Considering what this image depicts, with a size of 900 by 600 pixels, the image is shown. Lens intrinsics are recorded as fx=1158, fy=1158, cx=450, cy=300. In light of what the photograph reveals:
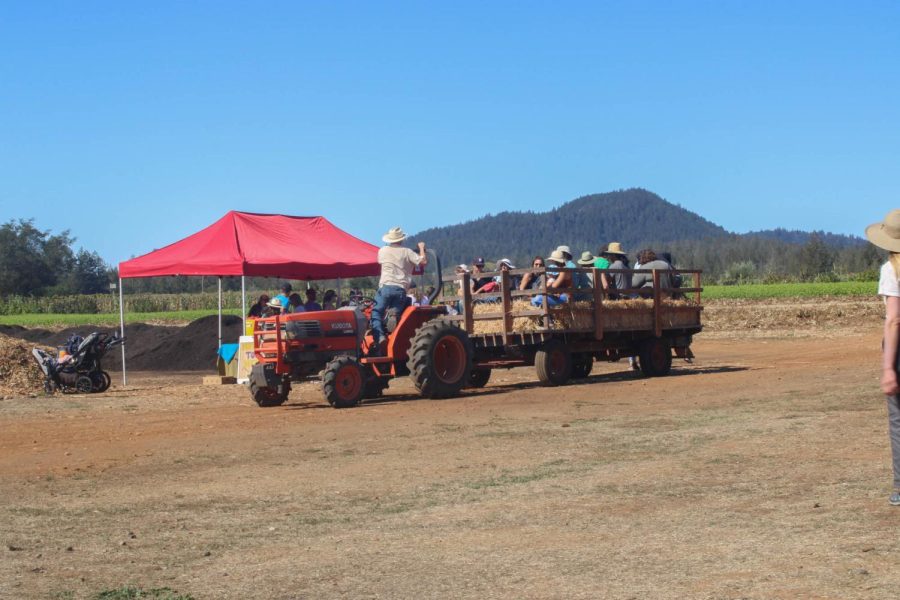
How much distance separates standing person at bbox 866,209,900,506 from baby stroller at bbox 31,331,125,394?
16964 millimetres

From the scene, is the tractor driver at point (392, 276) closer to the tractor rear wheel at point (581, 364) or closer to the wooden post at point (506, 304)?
the wooden post at point (506, 304)

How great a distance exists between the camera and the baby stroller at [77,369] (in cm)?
2177

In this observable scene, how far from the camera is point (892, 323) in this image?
7.54 metres

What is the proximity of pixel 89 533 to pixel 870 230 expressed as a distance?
570 centimetres

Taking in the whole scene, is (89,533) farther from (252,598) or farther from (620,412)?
(620,412)

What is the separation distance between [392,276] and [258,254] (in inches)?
278

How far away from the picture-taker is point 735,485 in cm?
880

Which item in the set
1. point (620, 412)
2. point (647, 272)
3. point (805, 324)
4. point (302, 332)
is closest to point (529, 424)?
point (620, 412)

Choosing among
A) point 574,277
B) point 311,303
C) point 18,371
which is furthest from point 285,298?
point 18,371

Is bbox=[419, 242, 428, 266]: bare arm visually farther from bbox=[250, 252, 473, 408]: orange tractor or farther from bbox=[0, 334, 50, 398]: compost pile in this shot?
bbox=[0, 334, 50, 398]: compost pile

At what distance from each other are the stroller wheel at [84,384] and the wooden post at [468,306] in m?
7.95

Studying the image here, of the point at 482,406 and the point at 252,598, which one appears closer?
the point at 252,598

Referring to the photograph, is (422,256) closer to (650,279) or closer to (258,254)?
(650,279)

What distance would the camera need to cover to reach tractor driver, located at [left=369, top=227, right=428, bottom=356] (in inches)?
648
